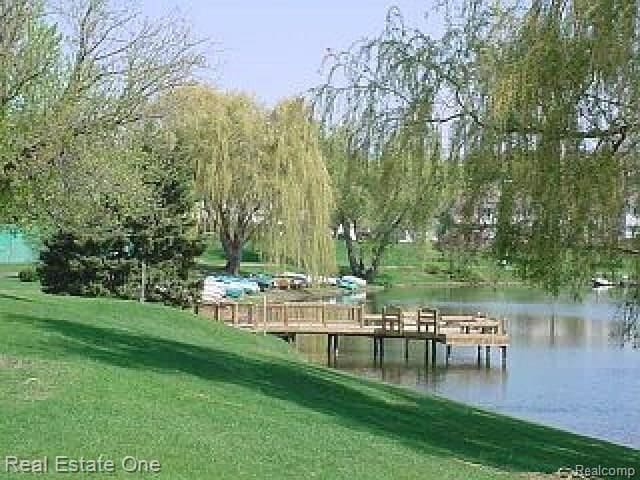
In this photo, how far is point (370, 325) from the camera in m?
37.8

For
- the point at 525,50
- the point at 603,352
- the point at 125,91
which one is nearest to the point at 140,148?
the point at 125,91

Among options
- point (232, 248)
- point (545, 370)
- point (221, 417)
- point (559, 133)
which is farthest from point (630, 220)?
point (232, 248)

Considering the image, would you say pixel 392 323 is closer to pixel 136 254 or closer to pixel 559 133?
pixel 136 254

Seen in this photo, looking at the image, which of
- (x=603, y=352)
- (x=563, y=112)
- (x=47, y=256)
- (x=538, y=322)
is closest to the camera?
(x=563, y=112)

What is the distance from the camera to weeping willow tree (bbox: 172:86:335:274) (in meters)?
44.0

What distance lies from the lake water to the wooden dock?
669mm

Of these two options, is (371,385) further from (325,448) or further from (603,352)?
(603,352)

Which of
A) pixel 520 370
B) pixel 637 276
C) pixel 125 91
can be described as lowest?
pixel 520 370

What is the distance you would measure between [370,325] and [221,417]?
27.1 meters

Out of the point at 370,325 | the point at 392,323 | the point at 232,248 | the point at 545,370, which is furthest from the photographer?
the point at 232,248

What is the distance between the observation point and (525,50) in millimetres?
12594

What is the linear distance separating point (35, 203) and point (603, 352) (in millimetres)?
21683

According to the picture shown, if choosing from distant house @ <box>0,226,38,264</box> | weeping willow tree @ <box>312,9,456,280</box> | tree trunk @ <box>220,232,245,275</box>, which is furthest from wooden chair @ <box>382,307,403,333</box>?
distant house @ <box>0,226,38,264</box>

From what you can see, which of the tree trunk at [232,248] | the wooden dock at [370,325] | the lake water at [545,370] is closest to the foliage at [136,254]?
the wooden dock at [370,325]
